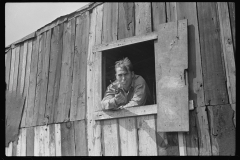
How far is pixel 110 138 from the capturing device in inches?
204

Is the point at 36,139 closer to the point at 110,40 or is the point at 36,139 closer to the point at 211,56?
the point at 110,40

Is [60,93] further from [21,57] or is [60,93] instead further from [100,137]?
[21,57]

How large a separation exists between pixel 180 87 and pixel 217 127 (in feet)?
2.47

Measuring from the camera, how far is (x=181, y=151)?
4477 millimetres

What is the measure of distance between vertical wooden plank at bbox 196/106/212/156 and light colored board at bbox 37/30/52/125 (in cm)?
311

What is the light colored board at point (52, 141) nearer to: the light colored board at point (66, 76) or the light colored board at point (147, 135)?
the light colored board at point (66, 76)

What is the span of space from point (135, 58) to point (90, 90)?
1.80 metres

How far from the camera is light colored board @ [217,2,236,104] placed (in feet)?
14.1

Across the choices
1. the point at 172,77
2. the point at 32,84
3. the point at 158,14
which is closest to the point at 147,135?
the point at 172,77

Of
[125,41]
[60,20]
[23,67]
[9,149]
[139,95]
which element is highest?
[60,20]

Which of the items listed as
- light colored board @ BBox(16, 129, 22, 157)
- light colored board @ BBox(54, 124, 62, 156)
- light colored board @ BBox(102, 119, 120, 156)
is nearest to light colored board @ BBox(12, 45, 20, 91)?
light colored board @ BBox(16, 129, 22, 157)

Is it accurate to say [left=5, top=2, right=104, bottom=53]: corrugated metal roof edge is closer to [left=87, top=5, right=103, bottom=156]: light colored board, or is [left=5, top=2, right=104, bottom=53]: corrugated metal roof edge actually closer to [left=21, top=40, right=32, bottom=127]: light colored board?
[left=87, top=5, right=103, bottom=156]: light colored board

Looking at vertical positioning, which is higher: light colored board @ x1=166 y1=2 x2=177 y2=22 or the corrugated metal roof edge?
the corrugated metal roof edge

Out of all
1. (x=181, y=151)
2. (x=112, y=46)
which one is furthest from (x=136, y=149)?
(x=112, y=46)
